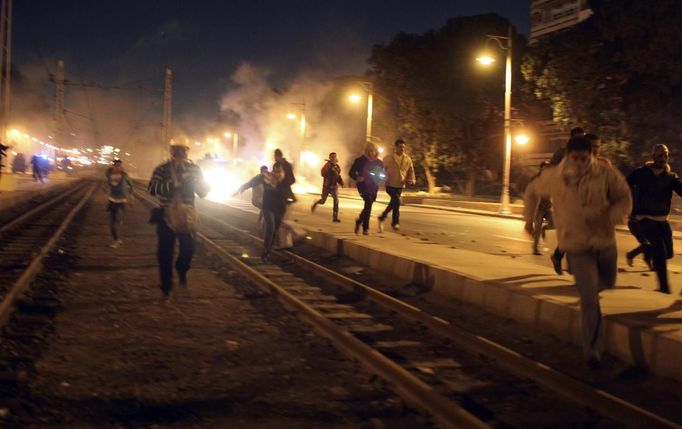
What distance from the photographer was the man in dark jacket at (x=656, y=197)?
8.32 m

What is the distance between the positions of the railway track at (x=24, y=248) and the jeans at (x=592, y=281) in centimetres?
542

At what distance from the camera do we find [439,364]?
627 cm

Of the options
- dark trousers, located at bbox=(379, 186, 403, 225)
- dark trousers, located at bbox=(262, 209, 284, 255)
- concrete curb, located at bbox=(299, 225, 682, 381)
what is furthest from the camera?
dark trousers, located at bbox=(379, 186, 403, 225)

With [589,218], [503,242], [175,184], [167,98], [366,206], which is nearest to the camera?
[589,218]

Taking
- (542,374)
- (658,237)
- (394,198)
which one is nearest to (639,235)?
(658,237)

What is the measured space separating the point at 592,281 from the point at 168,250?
15.9 ft

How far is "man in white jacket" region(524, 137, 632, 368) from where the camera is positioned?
561 cm

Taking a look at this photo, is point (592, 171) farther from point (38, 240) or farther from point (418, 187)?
point (418, 187)

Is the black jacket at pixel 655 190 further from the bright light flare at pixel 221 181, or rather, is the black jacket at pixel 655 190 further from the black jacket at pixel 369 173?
the bright light flare at pixel 221 181

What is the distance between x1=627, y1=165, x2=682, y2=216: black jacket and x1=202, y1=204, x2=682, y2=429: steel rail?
266cm

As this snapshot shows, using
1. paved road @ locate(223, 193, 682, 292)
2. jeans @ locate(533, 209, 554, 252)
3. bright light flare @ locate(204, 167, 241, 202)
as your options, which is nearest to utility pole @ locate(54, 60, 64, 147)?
bright light flare @ locate(204, 167, 241, 202)

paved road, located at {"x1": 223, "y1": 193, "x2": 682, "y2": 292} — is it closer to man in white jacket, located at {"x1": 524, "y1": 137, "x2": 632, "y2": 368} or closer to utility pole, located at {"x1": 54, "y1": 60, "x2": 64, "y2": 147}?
man in white jacket, located at {"x1": 524, "y1": 137, "x2": 632, "y2": 368}

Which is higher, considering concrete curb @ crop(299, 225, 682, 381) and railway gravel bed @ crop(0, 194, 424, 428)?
concrete curb @ crop(299, 225, 682, 381)

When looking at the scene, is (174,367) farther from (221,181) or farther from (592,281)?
(221,181)
